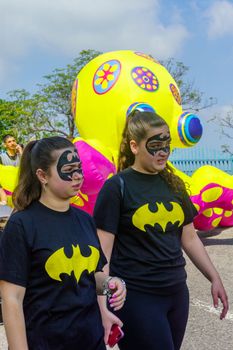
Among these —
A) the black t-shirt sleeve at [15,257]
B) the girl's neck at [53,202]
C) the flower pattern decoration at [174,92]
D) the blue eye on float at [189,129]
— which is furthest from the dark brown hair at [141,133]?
the flower pattern decoration at [174,92]

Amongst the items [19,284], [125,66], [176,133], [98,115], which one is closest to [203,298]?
[176,133]

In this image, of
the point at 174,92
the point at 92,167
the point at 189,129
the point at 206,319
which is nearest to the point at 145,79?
the point at 174,92

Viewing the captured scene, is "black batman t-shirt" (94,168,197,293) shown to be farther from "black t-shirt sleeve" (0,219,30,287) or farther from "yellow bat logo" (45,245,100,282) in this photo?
"black t-shirt sleeve" (0,219,30,287)

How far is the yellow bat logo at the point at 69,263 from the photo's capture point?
1.70 m

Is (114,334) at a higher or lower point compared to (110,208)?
lower

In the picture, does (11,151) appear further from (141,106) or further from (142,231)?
(142,231)

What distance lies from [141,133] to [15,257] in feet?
2.96

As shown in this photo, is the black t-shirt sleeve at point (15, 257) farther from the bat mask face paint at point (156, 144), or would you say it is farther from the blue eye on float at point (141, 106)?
the blue eye on float at point (141, 106)

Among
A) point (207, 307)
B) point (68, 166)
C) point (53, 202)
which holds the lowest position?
point (207, 307)

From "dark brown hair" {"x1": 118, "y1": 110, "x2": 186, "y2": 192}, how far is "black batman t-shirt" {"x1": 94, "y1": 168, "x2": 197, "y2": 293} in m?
0.11

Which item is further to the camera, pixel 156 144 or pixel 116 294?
pixel 156 144

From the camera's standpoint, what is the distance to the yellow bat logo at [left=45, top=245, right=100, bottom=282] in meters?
1.70

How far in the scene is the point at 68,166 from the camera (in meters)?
1.85

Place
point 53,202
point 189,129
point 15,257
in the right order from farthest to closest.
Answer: point 189,129
point 53,202
point 15,257
